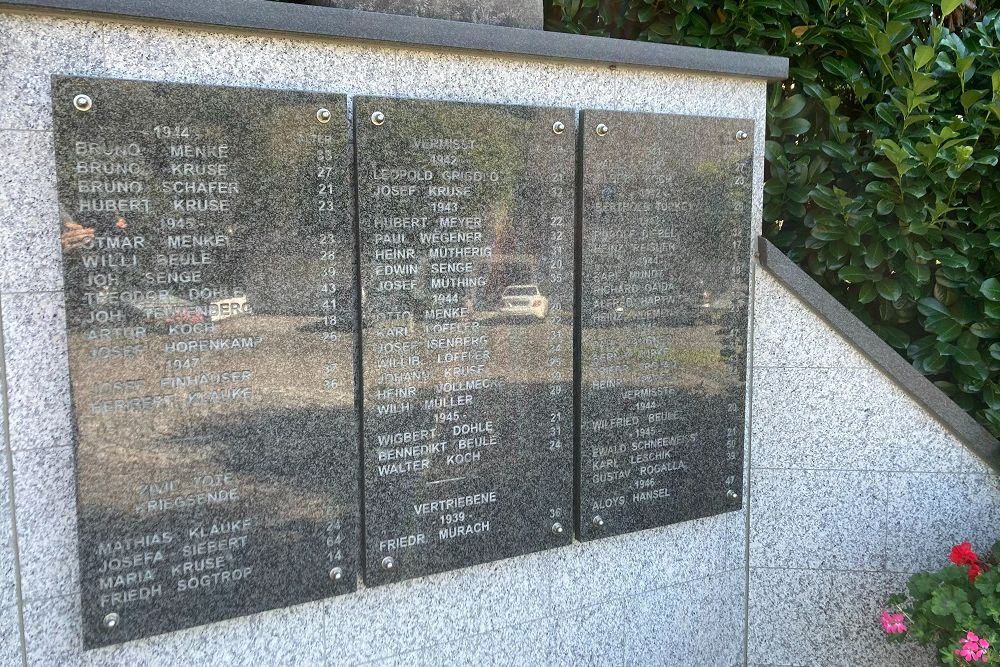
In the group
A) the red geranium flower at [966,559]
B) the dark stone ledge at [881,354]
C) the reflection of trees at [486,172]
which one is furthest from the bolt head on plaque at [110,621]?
the red geranium flower at [966,559]

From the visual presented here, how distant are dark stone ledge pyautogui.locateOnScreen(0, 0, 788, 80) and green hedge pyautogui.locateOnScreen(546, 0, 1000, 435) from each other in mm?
698

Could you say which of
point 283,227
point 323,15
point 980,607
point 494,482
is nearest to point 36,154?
point 283,227

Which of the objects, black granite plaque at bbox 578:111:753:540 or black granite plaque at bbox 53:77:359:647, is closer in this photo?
black granite plaque at bbox 53:77:359:647

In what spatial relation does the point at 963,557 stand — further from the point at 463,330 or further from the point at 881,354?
the point at 463,330

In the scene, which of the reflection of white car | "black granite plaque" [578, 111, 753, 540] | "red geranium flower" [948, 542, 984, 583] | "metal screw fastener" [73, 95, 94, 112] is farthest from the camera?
"red geranium flower" [948, 542, 984, 583]

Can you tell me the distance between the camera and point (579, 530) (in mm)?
3145

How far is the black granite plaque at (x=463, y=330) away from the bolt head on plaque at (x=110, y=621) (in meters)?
0.79

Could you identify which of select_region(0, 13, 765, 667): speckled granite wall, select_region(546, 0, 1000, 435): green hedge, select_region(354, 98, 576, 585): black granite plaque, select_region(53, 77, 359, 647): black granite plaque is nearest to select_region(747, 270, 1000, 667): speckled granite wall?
select_region(0, 13, 765, 667): speckled granite wall

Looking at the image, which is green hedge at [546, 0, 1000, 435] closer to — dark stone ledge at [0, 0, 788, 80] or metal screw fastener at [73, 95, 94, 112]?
dark stone ledge at [0, 0, 788, 80]

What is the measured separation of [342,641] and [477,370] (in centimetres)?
106

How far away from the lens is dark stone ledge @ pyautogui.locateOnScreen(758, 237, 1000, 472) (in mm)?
3553

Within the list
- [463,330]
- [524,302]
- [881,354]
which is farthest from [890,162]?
[463,330]

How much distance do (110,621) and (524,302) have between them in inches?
66.3

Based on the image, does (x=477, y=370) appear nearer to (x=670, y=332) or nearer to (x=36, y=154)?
(x=670, y=332)
